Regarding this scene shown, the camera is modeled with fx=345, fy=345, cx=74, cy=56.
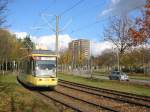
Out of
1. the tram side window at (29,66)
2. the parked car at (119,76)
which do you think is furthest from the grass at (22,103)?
the parked car at (119,76)

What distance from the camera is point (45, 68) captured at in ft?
88.3

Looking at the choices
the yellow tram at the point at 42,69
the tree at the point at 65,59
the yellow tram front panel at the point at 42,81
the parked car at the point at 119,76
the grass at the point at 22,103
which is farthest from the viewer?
the tree at the point at 65,59

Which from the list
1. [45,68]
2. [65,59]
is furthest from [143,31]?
[65,59]

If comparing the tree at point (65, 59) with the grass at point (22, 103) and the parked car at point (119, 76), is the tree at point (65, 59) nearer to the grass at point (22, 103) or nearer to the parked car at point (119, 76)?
the parked car at point (119, 76)

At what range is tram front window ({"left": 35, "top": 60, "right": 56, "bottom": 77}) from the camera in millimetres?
26594

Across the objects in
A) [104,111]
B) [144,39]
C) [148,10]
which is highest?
[148,10]

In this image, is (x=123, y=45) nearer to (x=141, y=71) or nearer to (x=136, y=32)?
(x=136, y=32)

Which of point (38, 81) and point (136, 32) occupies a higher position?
point (136, 32)

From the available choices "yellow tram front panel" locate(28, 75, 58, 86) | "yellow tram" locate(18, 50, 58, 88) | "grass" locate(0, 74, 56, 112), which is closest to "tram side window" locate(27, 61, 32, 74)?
"yellow tram" locate(18, 50, 58, 88)

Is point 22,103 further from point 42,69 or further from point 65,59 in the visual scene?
point 65,59

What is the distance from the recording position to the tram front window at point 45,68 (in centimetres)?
2659

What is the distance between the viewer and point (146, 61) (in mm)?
84062

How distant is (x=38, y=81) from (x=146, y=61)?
200 ft

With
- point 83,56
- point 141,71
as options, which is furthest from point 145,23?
point 83,56
